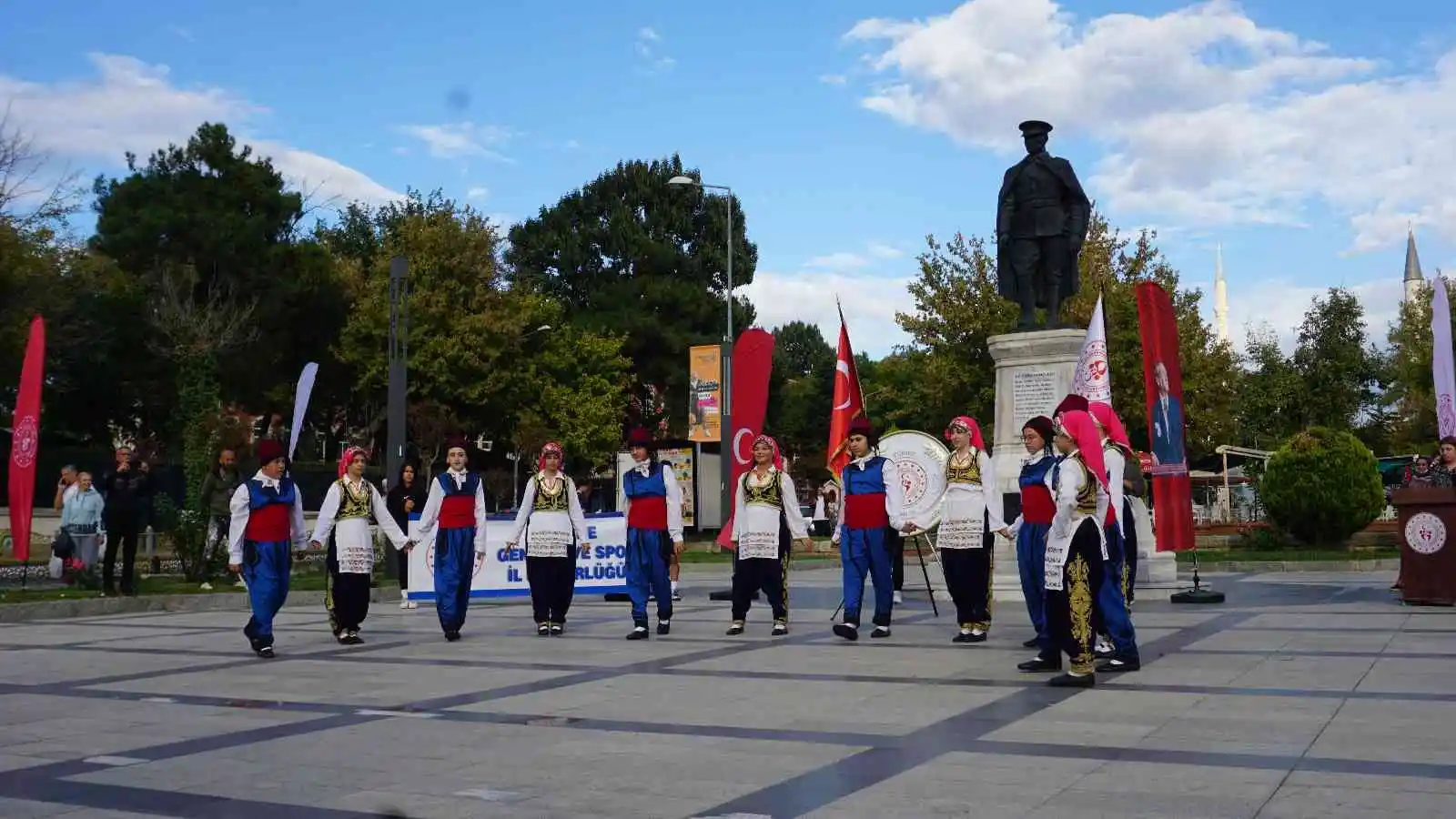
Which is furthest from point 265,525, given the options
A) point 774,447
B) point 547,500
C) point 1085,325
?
point 1085,325

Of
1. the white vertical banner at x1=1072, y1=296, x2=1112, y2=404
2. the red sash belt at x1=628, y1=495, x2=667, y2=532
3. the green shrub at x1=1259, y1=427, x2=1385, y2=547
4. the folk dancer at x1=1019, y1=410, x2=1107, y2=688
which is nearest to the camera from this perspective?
the folk dancer at x1=1019, y1=410, x2=1107, y2=688

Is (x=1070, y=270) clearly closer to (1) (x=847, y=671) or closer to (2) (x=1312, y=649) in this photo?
(2) (x=1312, y=649)

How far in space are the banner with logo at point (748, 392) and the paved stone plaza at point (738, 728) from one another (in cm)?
402

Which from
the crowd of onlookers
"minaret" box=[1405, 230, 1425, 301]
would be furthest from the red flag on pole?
"minaret" box=[1405, 230, 1425, 301]

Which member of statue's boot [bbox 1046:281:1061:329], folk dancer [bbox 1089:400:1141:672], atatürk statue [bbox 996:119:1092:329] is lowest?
folk dancer [bbox 1089:400:1141:672]

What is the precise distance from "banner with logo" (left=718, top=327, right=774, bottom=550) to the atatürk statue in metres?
3.24

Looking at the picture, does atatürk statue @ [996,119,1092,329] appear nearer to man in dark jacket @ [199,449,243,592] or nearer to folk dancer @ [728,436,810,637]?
folk dancer @ [728,436,810,637]

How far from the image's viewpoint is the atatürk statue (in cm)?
1717

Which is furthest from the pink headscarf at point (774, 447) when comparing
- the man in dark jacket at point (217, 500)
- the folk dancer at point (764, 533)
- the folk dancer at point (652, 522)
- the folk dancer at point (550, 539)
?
the man in dark jacket at point (217, 500)

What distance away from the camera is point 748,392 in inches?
659

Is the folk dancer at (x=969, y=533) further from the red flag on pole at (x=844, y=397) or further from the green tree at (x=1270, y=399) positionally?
the green tree at (x=1270, y=399)

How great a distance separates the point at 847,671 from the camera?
962 cm

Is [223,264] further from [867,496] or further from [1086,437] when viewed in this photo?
[1086,437]

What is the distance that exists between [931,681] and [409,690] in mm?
3348
